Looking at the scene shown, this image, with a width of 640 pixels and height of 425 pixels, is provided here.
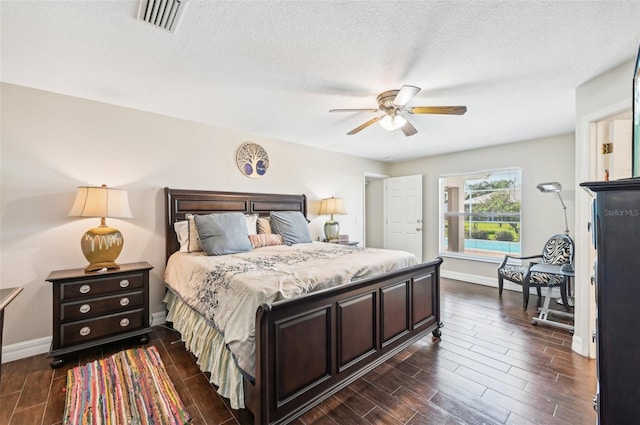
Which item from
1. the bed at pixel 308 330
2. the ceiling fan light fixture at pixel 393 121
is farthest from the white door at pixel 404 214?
the ceiling fan light fixture at pixel 393 121

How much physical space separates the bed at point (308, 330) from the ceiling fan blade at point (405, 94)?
1385mm

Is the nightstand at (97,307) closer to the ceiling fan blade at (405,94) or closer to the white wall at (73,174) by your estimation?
the white wall at (73,174)

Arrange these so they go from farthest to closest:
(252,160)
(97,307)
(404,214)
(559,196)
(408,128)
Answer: (404,214) → (252,160) → (559,196) → (408,128) → (97,307)

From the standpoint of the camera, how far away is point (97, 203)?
8.11 ft

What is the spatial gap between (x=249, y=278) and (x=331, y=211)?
2.85 meters

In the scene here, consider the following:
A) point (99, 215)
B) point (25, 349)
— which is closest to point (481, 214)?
→ point (99, 215)

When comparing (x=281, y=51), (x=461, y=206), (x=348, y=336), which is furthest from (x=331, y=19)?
(x=461, y=206)

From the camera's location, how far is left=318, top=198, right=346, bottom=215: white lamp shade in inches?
179

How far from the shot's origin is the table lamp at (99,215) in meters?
2.46

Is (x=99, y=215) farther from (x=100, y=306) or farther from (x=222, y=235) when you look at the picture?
(x=222, y=235)

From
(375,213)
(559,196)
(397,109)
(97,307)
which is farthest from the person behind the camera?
(375,213)

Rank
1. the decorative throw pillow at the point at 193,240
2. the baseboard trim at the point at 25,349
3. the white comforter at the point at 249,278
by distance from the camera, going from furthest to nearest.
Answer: the decorative throw pillow at the point at 193,240
the baseboard trim at the point at 25,349
the white comforter at the point at 249,278

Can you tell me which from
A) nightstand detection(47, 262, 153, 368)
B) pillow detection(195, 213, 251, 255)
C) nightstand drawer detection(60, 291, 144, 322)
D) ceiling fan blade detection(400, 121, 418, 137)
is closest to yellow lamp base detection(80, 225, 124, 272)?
→ nightstand detection(47, 262, 153, 368)

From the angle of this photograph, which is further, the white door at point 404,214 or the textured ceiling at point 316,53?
the white door at point 404,214
